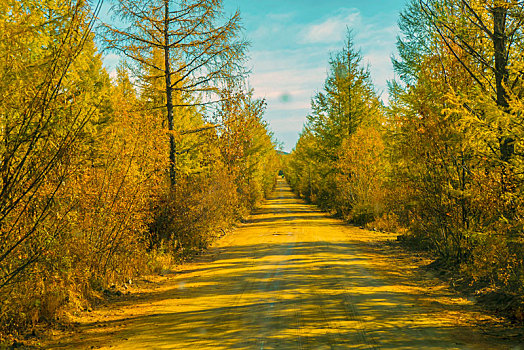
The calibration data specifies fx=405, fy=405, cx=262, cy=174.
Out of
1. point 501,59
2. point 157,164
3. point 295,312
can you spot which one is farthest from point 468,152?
point 157,164

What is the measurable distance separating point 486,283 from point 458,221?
209 centimetres

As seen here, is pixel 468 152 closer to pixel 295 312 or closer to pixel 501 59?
pixel 501 59

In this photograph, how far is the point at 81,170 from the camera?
854 centimetres

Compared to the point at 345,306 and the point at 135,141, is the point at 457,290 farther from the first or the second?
the point at 135,141

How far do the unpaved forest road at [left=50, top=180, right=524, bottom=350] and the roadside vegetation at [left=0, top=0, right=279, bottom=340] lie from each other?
96cm

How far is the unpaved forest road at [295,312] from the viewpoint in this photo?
558 cm

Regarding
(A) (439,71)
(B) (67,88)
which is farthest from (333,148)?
(B) (67,88)

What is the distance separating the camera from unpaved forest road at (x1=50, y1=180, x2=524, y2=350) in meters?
5.58

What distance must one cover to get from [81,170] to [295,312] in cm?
527

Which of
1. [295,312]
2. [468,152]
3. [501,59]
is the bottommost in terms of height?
[295,312]

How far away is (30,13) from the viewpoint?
586 centimetres

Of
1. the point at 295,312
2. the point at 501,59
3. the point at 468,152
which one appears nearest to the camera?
the point at 295,312

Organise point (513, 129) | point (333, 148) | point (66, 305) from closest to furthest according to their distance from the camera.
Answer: point (513, 129), point (66, 305), point (333, 148)

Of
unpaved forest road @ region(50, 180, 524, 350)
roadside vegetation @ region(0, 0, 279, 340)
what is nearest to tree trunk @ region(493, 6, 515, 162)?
unpaved forest road @ region(50, 180, 524, 350)
